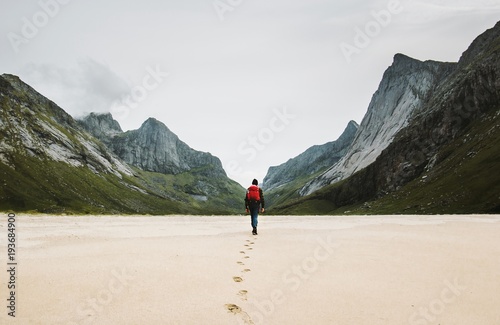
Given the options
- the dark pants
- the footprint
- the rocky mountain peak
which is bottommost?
the footprint

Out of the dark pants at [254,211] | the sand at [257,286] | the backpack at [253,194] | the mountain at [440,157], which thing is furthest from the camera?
the mountain at [440,157]

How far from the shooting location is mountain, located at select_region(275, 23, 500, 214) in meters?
79.8

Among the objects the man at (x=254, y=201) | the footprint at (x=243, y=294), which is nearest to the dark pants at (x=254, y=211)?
the man at (x=254, y=201)

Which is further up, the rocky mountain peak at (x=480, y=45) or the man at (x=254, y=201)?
the rocky mountain peak at (x=480, y=45)

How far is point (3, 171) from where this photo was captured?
13912 cm

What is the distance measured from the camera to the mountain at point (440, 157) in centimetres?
7981

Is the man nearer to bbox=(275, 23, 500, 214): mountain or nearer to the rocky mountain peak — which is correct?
bbox=(275, 23, 500, 214): mountain

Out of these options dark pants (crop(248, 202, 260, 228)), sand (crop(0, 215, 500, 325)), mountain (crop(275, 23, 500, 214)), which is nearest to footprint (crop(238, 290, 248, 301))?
sand (crop(0, 215, 500, 325))

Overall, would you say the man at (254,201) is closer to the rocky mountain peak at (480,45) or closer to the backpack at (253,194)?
the backpack at (253,194)

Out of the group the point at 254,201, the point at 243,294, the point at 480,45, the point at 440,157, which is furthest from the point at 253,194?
the point at 480,45

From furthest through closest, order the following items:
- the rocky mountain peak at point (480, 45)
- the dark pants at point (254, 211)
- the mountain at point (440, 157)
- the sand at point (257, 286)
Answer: the rocky mountain peak at point (480, 45) → the mountain at point (440, 157) → the dark pants at point (254, 211) → the sand at point (257, 286)

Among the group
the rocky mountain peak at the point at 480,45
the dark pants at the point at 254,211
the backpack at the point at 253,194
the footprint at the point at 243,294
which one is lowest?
the footprint at the point at 243,294

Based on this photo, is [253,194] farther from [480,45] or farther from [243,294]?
[480,45]

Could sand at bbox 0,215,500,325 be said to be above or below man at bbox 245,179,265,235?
below
